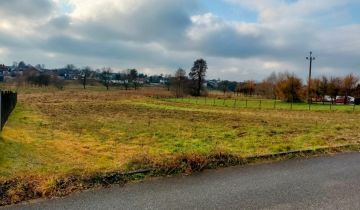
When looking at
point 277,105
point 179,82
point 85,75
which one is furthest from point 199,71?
point 277,105

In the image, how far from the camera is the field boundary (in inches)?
238

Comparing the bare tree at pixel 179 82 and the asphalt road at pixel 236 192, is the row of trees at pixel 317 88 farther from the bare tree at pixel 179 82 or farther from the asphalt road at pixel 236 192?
the asphalt road at pixel 236 192

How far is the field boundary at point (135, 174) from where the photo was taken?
19.9ft

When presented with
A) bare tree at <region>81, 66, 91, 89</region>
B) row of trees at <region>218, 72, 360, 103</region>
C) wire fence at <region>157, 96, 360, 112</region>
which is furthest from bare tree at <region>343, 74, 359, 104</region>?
bare tree at <region>81, 66, 91, 89</region>

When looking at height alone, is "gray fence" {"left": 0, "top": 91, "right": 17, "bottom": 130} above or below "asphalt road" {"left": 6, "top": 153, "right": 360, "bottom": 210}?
above

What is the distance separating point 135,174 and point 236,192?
78.1 inches

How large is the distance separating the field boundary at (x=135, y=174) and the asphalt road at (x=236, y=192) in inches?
10.9

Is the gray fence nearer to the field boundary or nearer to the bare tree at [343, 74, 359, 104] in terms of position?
the field boundary

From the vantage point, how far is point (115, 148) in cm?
1266

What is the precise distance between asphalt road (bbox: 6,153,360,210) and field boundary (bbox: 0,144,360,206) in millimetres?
277

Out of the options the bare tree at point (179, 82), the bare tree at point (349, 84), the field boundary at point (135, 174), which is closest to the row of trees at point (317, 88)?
the bare tree at point (349, 84)

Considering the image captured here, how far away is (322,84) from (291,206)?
92.8 meters

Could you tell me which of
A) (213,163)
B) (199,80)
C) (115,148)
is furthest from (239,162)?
(199,80)

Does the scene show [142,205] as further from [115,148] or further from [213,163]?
[115,148]
